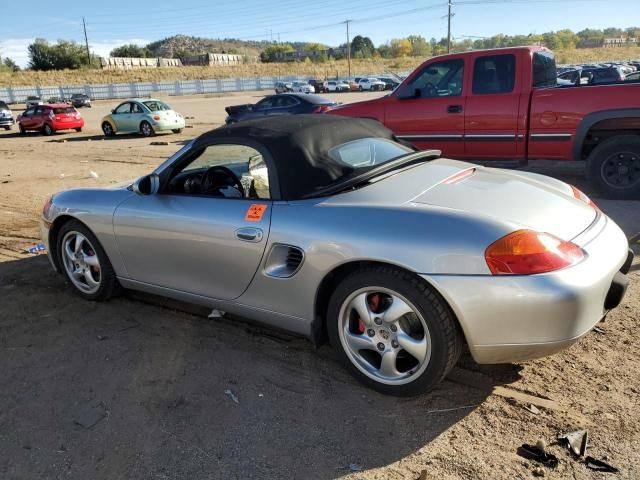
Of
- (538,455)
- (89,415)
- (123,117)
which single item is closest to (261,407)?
(89,415)

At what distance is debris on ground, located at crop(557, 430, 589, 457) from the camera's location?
2463 millimetres

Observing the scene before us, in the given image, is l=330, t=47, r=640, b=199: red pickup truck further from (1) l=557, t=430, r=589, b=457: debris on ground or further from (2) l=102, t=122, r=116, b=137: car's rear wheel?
(2) l=102, t=122, r=116, b=137: car's rear wheel

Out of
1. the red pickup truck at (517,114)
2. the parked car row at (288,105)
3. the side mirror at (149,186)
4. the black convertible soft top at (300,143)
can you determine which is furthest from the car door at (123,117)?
the black convertible soft top at (300,143)

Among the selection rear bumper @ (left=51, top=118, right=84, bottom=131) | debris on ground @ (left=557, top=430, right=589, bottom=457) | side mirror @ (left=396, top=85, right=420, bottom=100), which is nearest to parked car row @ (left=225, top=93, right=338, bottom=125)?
side mirror @ (left=396, top=85, right=420, bottom=100)

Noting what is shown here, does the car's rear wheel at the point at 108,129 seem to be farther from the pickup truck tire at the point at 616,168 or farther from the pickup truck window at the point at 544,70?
the pickup truck tire at the point at 616,168

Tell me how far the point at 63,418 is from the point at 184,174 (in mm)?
2040

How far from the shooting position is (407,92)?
822 cm

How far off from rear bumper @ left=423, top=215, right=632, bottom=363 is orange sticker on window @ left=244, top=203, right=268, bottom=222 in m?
1.11

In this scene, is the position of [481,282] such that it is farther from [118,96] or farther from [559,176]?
[118,96]

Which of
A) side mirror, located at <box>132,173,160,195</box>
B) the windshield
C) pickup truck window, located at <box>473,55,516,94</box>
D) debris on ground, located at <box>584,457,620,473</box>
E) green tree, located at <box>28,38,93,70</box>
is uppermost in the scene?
green tree, located at <box>28,38,93,70</box>

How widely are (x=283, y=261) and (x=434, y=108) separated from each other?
5.62 meters

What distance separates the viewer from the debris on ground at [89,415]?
9.48 feet

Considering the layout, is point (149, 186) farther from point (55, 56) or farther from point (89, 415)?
point (55, 56)

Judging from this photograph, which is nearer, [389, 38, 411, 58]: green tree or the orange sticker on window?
the orange sticker on window
